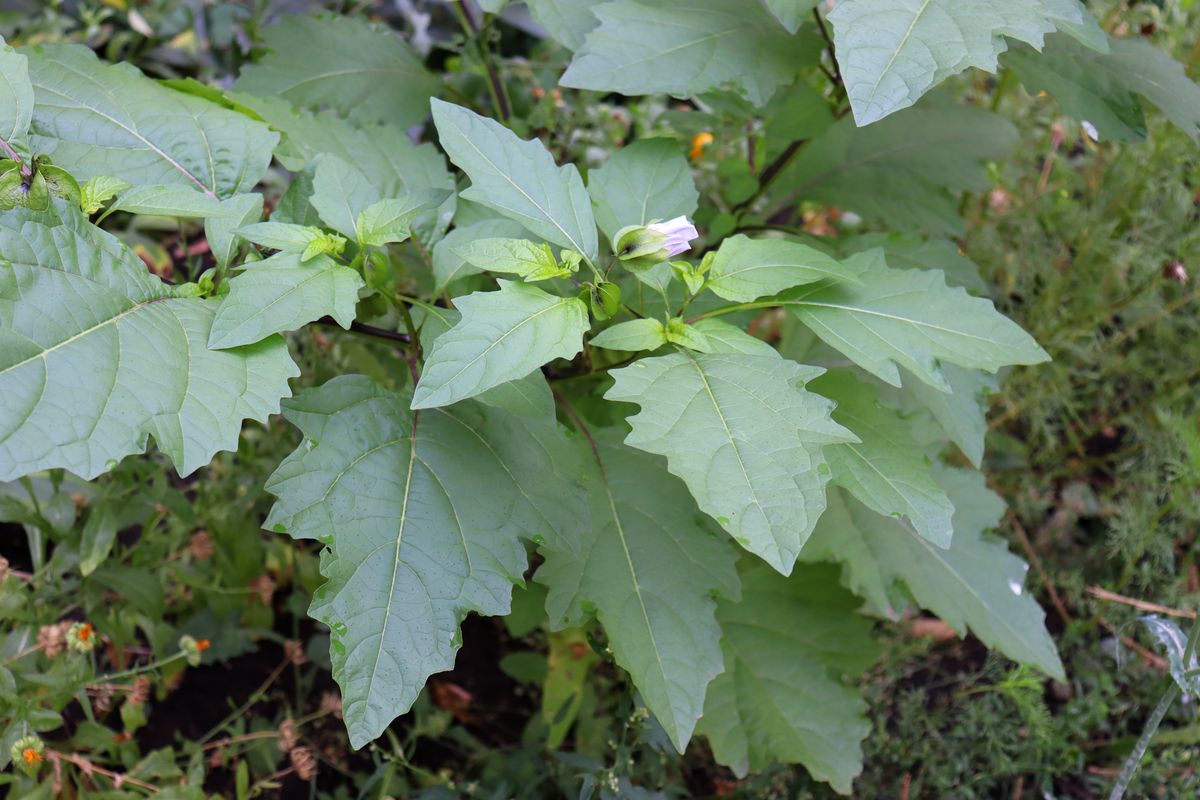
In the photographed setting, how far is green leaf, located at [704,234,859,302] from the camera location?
1.24 meters

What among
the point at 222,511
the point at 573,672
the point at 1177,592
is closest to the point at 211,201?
the point at 222,511

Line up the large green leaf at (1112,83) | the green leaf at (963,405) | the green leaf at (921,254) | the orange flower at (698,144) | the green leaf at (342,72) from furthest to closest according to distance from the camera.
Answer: the orange flower at (698,144) < the green leaf at (342,72) < the green leaf at (921,254) < the large green leaf at (1112,83) < the green leaf at (963,405)

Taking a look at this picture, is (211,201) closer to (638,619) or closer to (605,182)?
(605,182)

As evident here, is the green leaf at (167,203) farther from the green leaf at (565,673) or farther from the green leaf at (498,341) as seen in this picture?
the green leaf at (565,673)

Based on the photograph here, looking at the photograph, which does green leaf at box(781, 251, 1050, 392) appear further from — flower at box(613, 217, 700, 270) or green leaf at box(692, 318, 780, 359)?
flower at box(613, 217, 700, 270)

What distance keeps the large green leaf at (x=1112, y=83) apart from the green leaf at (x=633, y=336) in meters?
0.86

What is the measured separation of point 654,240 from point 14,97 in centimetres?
79

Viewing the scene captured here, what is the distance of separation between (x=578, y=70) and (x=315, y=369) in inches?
32.9

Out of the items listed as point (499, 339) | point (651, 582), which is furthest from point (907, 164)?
point (499, 339)

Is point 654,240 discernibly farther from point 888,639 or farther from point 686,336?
point 888,639

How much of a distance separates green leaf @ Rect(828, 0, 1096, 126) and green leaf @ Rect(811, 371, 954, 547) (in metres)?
0.39

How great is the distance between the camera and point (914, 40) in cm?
118

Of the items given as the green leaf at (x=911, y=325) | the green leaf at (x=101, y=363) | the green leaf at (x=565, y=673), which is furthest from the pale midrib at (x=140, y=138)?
the green leaf at (x=565, y=673)

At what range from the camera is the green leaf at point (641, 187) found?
4.52 feet
